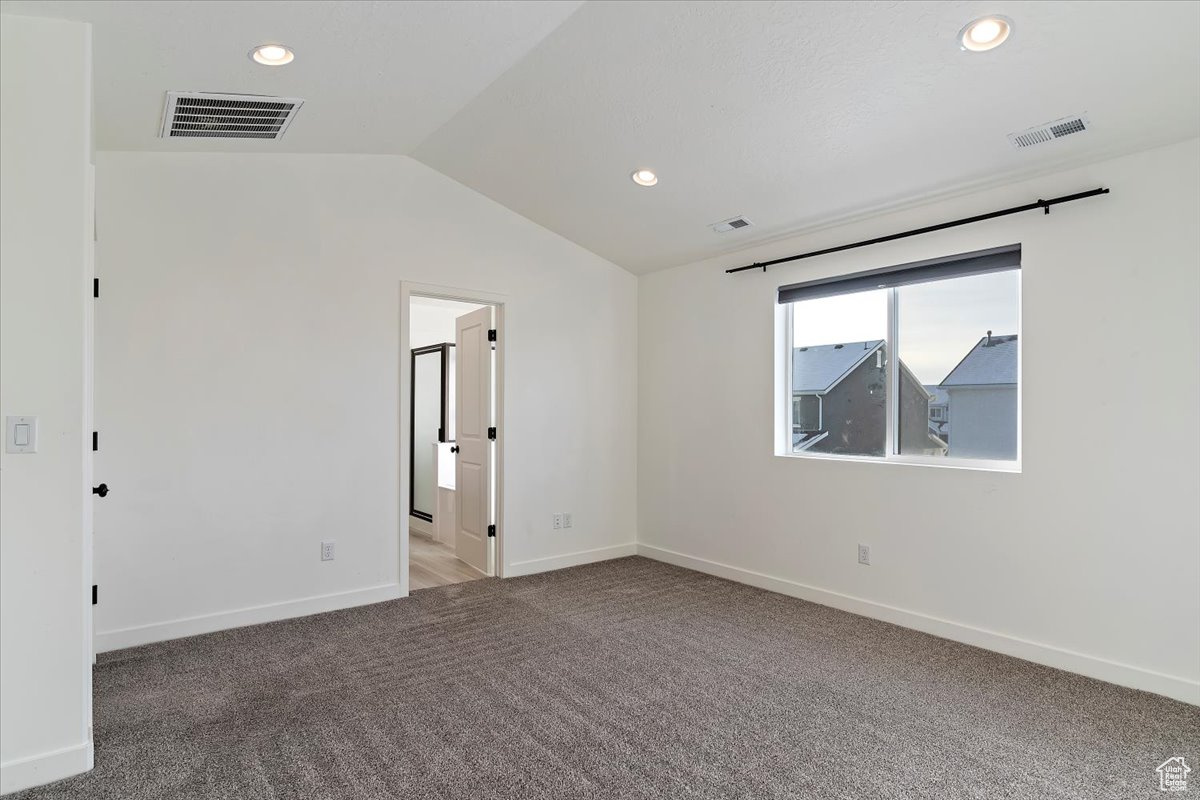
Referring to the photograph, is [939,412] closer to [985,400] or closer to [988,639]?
[985,400]

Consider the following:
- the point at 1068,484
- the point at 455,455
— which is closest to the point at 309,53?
the point at 455,455

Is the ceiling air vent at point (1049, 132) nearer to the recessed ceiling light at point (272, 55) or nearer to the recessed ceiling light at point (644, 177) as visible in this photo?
the recessed ceiling light at point (644, 177)

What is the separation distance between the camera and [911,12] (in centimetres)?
237

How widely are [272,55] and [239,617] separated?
297 cm

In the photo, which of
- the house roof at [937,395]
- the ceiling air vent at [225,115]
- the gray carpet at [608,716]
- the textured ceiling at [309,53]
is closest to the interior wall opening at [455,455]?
the gray carpet at [608,716]

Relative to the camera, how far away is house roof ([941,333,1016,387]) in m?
3.40

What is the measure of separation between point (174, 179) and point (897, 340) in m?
4.28

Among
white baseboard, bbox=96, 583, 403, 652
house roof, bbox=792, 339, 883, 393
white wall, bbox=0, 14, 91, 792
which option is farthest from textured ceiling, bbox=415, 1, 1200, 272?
white baseboard, bbox=96, 583, 403, 652

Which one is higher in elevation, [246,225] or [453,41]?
[453,41]

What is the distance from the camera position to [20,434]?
2.16 meters

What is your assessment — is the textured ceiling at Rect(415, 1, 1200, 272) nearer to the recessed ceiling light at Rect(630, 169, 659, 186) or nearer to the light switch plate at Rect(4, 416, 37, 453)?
the recessed ceiling light at Rect(630, 169, 659, 186)

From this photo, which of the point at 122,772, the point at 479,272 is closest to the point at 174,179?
the point at 479,272

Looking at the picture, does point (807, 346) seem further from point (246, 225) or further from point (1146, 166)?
point (246, 225)

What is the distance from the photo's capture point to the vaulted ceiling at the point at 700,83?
2404 millimetres
